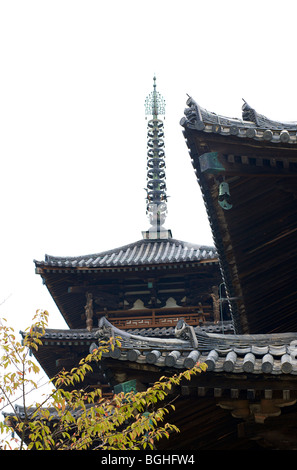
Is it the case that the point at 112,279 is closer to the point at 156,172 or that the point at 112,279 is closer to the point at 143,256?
the point at 143,256

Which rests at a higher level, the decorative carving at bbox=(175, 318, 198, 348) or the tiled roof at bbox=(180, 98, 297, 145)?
the tiled roof at bbox=(180, 98, 297, 145)

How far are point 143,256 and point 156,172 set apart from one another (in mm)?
8681

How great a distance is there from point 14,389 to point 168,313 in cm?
1627

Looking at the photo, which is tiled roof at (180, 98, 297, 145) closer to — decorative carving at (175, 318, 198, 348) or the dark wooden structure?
the dark wooden structure

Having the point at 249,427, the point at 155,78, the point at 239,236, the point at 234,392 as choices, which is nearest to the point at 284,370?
the point at 234,392

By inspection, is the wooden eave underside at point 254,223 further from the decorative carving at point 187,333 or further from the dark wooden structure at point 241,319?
the decorative carving at point 187,333

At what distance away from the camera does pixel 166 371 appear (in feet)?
26.4

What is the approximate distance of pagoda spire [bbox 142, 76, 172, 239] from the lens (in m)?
30.3

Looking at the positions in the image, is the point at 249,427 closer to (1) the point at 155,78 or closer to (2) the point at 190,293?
(2) the point at 190,293

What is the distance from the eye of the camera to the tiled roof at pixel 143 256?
23.7 metres

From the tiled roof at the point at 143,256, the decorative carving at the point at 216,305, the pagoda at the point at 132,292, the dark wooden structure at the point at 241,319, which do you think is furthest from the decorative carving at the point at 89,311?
the dark wooden structure at the point at 241,319

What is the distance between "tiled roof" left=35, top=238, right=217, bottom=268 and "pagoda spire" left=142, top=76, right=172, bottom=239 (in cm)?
160

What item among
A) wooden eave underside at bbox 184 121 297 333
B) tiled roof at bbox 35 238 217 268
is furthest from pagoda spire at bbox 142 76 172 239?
wooden eave underside at bbox 184 121 297 333

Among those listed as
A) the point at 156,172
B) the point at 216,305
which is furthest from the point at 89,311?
the point at 156,172
